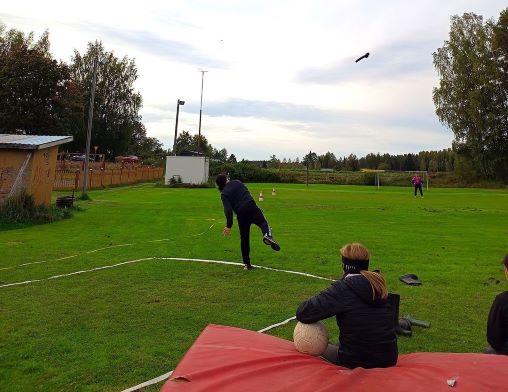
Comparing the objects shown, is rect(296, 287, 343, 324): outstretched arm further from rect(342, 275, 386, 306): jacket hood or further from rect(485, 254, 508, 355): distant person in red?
rect(485, 254, 508, 355): distant person in red

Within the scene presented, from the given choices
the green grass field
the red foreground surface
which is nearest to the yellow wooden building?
the green grass field

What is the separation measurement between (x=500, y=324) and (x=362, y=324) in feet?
4.19

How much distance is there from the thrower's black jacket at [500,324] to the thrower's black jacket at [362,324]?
980mm

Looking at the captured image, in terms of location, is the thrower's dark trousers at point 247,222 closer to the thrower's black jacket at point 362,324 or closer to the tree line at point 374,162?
the thrower's black jacket at point 362,324

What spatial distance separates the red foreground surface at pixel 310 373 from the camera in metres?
3.42

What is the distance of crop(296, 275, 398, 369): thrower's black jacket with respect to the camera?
12.6 feet

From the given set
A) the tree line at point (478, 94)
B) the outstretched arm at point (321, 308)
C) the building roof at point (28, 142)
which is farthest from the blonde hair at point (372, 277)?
the tree line at point (478, 94)

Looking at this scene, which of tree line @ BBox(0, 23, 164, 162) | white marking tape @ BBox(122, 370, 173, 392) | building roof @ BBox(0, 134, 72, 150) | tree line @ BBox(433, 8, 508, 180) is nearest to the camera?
white marking tape @ BBox(122, 370, 173, 392)

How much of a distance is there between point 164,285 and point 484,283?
530cm

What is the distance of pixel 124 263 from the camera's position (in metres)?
9.86

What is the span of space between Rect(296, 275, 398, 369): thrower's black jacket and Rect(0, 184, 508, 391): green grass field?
1.64 meters

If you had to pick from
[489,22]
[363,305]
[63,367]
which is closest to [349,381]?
[363,305]

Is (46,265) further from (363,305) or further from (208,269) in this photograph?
(363,305)

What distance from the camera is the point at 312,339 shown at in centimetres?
411
